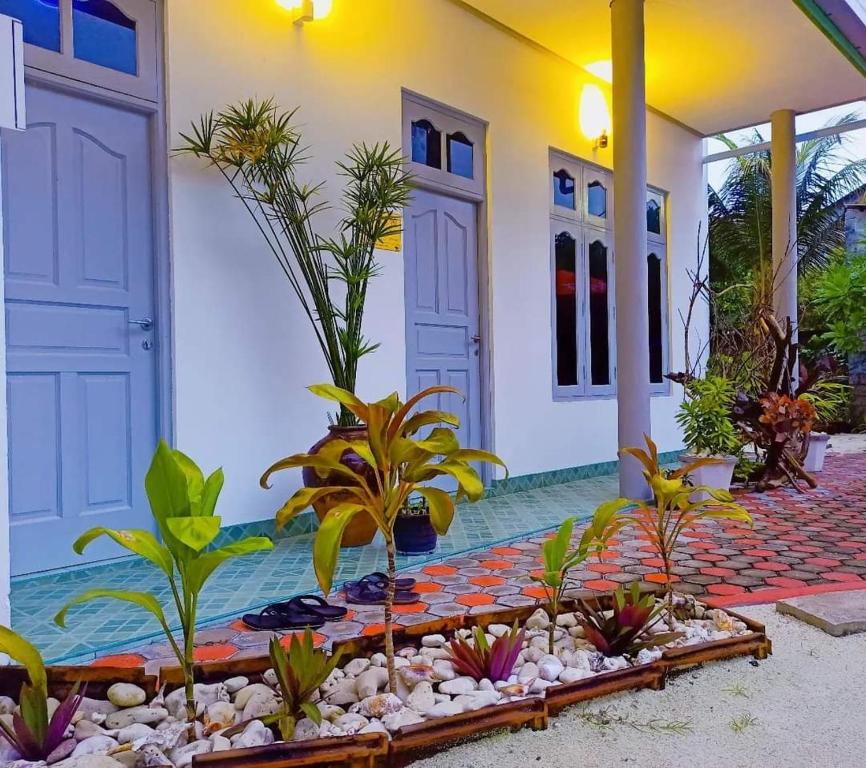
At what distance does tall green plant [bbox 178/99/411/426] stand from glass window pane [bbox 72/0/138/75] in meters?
0.38

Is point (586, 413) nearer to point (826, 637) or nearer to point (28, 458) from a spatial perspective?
point (826, 637)

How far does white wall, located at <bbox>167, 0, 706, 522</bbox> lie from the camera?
332 centimetres

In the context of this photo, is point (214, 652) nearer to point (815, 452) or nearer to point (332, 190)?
point (332, 190)

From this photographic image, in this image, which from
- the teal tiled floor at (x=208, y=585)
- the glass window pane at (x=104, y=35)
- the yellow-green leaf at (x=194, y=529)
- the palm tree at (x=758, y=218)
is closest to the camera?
the yellow-green leaf at (x=194, y=529)

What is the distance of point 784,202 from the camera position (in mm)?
6824

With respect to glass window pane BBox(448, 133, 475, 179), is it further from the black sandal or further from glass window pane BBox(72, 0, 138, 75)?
the black sandal

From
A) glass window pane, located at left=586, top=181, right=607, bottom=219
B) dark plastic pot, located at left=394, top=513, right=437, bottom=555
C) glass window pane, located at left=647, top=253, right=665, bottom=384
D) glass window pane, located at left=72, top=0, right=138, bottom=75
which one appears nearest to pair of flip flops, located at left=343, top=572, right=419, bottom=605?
dark plastic pot, located at left=394, top=513, right=437, bottom=555

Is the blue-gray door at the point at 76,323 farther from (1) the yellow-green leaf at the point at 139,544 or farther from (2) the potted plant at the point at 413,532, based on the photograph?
(1) the yellow-green leaf at the point at 139,544

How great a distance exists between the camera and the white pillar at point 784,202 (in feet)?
22.1

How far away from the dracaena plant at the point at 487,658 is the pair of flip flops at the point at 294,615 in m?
0.76

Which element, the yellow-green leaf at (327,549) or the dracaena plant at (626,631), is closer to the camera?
the yellow-green leaf at (327,549)

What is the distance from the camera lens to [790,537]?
3.61 m

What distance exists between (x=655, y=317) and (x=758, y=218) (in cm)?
520

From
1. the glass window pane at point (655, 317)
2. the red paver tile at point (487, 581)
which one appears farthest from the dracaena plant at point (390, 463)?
the glass window pane at point (655, 317)
